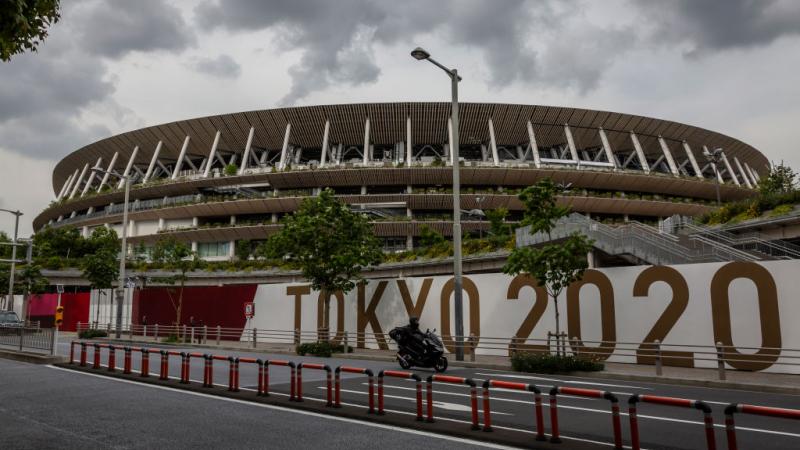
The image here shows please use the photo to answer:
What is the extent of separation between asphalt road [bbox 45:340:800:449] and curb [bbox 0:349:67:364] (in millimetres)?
5239

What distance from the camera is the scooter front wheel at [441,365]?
17.7m

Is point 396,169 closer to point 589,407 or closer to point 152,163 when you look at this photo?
point 152,163

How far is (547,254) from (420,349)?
5397mm

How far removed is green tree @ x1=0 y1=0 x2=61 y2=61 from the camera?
6.41 metres

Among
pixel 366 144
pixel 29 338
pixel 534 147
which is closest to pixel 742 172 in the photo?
pixel 534 147

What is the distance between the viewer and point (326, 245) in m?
27.9

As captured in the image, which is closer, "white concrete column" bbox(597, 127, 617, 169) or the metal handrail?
the metal handrail

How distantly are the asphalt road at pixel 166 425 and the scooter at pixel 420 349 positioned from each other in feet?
24.1

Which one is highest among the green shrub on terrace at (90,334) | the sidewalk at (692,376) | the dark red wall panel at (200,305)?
the dark red wall panel at (200,305)

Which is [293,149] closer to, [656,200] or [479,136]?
[479,136]

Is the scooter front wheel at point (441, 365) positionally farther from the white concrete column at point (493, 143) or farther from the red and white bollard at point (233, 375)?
the white concrete column at point (493, 143)

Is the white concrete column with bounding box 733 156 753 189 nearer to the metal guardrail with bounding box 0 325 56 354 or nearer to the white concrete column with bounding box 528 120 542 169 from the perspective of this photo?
the white concrete column with bounding box 528 120 542 169

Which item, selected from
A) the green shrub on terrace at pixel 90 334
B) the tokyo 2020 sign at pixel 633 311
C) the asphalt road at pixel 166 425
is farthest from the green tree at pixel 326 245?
the green shrub on terrace at pixel 90 334

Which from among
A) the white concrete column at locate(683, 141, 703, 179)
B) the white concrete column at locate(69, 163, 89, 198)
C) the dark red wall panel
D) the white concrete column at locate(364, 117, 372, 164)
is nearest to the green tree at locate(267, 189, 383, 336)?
the dark red wall panel
